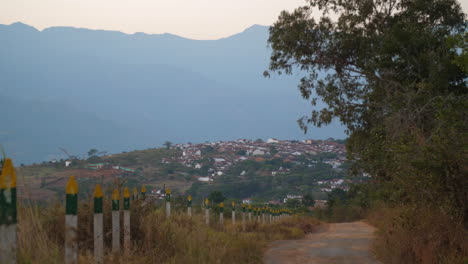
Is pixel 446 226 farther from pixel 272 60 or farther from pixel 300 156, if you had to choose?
pixel 300 156

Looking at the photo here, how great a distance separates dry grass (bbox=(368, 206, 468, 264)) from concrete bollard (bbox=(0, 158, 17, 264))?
6.47 m

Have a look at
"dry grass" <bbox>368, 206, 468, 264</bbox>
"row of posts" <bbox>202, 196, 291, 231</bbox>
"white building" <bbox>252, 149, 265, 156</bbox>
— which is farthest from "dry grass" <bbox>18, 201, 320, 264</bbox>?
"white building" <bbox>252, 149, 265, 156</bbox>

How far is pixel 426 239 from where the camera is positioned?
9750 mm

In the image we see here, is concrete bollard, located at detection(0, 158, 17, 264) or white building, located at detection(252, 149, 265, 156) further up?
white building, located at detection(252, 149, 265, 156)

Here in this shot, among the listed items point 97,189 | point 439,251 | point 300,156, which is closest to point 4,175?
point 97,189

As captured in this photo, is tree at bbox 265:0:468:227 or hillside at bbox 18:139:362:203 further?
hillside at bbox 18:139:362:203

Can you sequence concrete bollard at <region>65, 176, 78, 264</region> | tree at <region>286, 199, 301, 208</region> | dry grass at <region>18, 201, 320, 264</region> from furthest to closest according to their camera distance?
tree at <region>286, 199, 301, 208</region> < dry grass at <region>18, 201, 320, 264</region> < concrete bollard at <region>65, 176, 78, 264</region>

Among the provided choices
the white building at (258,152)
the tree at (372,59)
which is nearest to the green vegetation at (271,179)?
the white building at (258,152)

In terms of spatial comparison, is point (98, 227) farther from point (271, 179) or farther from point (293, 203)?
point (271, 179)

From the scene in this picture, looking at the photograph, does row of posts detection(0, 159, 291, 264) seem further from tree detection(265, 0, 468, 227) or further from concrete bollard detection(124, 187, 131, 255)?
tree detection(265, 0, 468, 227)

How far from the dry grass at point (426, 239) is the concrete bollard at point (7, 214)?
6.47 meters

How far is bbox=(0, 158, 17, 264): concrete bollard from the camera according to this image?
4094mm

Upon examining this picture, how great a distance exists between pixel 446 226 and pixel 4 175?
743 centimetres

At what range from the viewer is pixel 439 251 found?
927 centimetres
